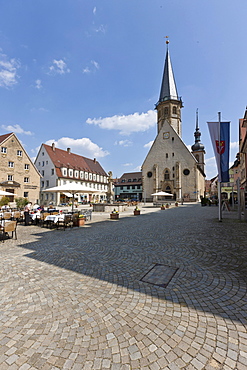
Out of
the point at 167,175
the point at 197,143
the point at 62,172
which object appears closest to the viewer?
the point at 62,172

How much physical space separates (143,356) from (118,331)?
0.53 meters

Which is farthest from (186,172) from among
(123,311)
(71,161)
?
(123,311)

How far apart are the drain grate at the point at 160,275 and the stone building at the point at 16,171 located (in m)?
32.1

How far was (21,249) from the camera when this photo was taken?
21.9 ft

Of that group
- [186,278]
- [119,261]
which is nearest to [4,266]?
[119,261]

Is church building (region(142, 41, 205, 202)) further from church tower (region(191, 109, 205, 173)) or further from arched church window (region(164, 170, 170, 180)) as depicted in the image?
church tower (region(191, 109, 205, 173))

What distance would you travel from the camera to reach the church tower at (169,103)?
55.1 meters

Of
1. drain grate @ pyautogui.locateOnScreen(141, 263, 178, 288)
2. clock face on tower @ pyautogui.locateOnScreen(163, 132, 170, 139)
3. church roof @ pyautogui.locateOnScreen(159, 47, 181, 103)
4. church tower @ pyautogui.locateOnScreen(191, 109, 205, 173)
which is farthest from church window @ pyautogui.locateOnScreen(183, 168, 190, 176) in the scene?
drain grate @ pyautogui.locateOnScreen(141, 263, 178, 288)

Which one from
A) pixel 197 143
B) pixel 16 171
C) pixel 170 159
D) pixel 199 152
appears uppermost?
pixel 197 143

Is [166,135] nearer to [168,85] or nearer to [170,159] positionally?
[170,159]

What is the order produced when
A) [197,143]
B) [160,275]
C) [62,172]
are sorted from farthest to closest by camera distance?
[197,143] → [62,172] → [160,275]

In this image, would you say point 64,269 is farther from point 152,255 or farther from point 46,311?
point 152,255

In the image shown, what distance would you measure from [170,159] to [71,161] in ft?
93.0

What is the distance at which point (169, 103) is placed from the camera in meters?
55.0
